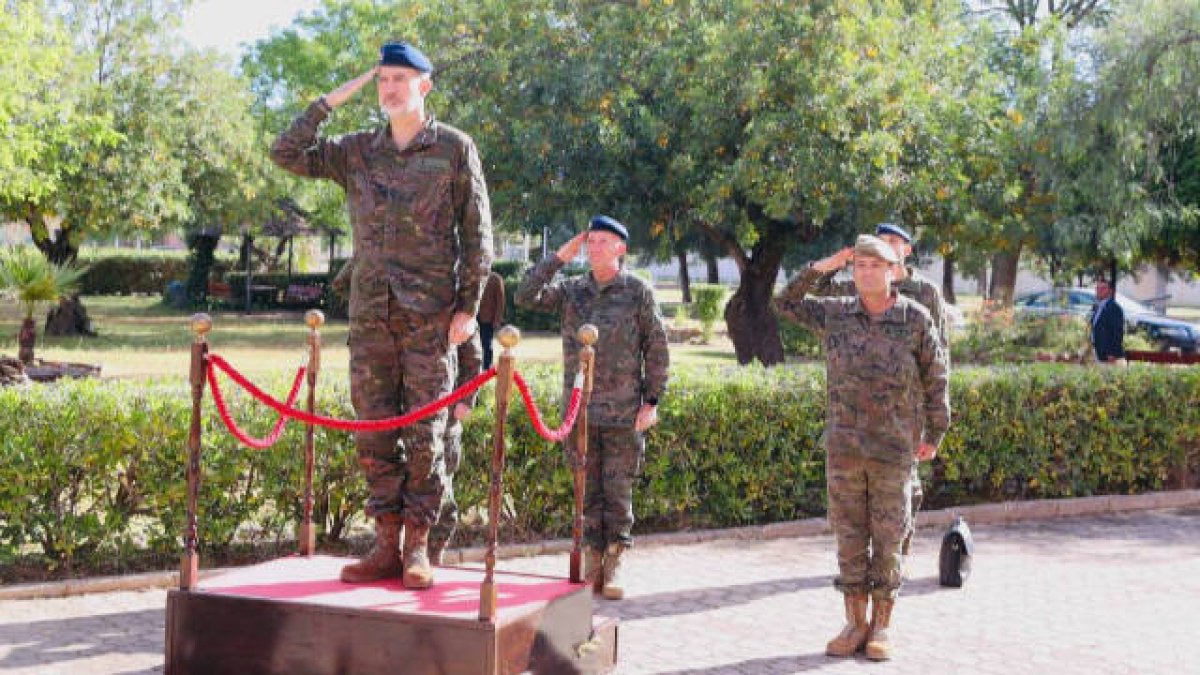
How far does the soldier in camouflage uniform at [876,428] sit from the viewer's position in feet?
22.3

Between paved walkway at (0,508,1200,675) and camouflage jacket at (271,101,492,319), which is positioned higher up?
camouflage jacket at (271,101,492,319)

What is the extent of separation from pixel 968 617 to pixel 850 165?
373 inches

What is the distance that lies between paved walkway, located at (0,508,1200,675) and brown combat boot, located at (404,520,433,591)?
48.2 inches

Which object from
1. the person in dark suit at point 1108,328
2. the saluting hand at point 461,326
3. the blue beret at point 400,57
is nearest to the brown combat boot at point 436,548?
the saluting hand at point 461,326

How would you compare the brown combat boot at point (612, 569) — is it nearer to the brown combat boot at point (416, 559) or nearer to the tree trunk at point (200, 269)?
the brown combat boot at point (416, 559)

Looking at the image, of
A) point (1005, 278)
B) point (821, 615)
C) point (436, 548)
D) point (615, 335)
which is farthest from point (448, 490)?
point (1005, 278)

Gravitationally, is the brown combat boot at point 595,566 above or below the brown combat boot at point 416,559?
below

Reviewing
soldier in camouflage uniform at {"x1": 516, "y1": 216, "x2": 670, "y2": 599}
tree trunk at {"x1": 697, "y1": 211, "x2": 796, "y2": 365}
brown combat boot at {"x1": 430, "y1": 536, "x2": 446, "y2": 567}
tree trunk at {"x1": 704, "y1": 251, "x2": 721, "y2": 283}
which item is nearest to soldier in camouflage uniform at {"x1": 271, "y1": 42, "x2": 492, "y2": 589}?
brown combat boot at {"x1": 430, "y1": 536, "x2": 446, "y2": 567}

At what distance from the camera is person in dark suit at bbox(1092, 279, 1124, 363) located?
650 inches

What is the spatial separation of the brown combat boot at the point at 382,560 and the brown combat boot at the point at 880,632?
8.36 feet

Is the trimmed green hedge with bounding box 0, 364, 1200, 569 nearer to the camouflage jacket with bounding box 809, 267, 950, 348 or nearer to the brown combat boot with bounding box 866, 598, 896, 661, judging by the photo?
the camouflage jacket with bounding box 809, 267, 950, 348

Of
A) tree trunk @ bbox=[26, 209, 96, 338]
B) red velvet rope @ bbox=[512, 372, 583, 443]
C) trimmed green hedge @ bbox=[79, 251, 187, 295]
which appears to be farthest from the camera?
trimmed green hedge @ bbox=[79, 251, 187, 295]

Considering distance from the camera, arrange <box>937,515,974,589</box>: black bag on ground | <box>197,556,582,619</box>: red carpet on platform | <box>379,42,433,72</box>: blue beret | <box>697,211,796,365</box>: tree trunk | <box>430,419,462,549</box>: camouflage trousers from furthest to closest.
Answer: <box>697,211,796,365</box>: tree trunk
<box>937,515,974,589</box>: black bag on ground
<box>430,419,462,549</box>: camouflage trousers
<box>379,42,433,72</box>: blue beret
<box>197,556,582,619</box>: red carpet on platform

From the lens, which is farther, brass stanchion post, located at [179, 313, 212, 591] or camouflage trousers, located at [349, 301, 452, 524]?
camouflage trousers, located at [349, 301, 452, 524]
